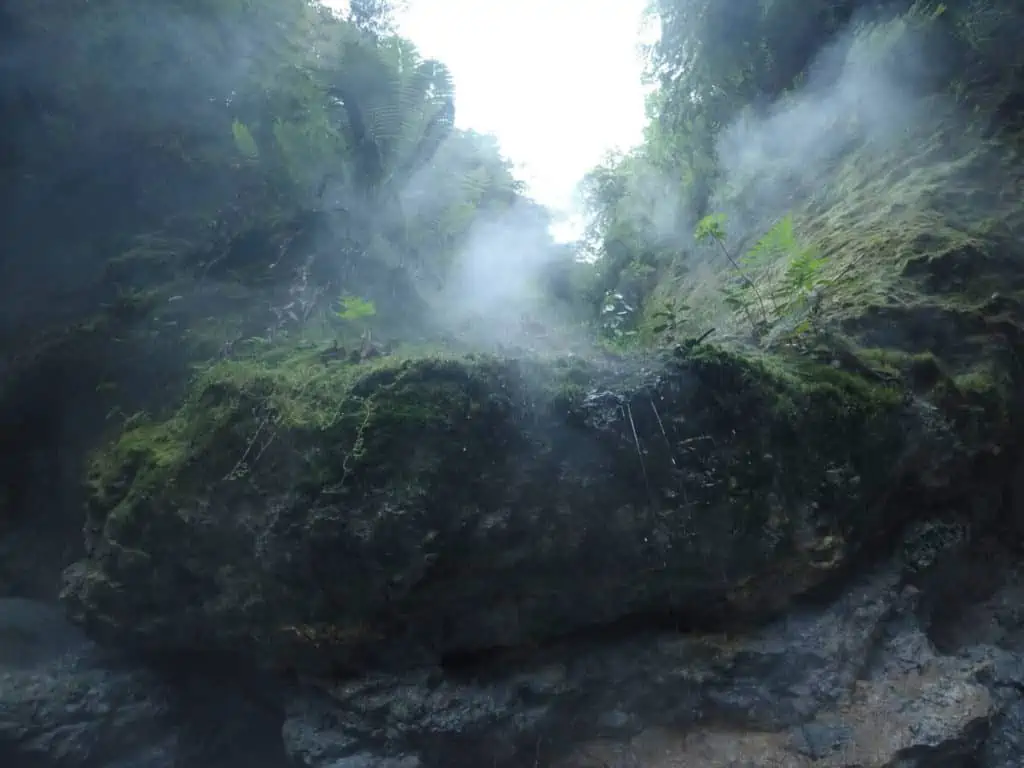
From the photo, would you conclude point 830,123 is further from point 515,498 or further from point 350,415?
point 350,415

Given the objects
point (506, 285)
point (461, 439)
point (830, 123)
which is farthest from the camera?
point (506, 285)

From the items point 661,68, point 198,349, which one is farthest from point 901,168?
point 198,349

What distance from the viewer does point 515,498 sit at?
3355 millimetres

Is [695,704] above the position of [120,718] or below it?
below

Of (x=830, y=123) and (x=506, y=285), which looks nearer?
(x=830, y=123)

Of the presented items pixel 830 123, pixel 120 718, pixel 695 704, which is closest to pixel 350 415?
pixel 695 704

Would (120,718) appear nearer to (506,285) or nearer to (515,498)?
(515,498)

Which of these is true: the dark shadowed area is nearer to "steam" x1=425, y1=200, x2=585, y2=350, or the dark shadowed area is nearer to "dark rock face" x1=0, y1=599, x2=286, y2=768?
"dark rock face" x1=0, y1=599, x2=286, y2=768

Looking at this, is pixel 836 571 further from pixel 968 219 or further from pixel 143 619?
pixel 143 619

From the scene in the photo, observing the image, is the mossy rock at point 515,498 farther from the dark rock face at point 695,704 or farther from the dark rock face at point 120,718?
the dark rock face at point 120,718

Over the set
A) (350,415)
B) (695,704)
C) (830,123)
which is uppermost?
(830,123)

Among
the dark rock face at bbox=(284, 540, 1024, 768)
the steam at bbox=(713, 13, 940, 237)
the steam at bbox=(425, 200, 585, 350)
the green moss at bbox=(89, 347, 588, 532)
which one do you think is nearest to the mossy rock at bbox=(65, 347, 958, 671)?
the green moss at bbox=(89, 347, 588, 532)

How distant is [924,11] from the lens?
17.1 ft

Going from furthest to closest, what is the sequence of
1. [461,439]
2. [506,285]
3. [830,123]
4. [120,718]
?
[506,285]
[830,123]
[120,718]
[461,439]
